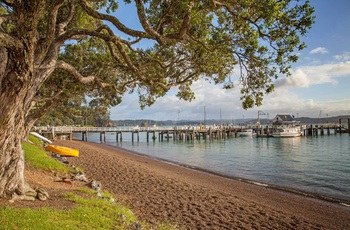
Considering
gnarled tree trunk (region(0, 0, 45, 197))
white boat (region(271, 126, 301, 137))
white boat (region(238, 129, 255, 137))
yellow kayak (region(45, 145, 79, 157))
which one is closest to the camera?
gnarled tree trunk (region(0, 0, 45, 197))

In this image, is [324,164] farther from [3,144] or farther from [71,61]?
[3,144]

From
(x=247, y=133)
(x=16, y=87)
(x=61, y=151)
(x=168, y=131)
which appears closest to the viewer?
(x=16, y=87)

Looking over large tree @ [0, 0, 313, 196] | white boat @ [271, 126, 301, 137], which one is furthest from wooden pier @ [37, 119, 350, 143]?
large tree @ [0, 0, 313, 196]

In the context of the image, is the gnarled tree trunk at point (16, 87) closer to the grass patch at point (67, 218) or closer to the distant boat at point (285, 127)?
the grass patch at point (67, 218)

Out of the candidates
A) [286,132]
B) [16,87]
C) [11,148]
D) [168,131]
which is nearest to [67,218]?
[11,148]

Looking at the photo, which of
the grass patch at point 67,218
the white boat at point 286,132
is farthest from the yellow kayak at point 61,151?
the white boat at point 286,132

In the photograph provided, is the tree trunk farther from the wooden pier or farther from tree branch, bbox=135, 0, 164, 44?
the wooden pier

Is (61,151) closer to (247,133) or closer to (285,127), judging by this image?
(285,127)

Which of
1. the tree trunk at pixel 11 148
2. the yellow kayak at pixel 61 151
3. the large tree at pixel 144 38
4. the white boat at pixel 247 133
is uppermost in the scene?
the large tree at pixel 144 38

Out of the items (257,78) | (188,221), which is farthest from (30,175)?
(257,78)

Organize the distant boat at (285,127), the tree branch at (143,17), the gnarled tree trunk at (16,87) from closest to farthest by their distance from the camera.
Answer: the gnarled tree trunk at (16,87) < the tree branch at (143,17) < the distant boat at (285,127)

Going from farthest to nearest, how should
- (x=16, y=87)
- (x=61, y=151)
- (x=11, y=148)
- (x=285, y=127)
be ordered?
(x=285, y=127) < (x=61, y=151) < (x=11, y=148) < (x=16, y=87)

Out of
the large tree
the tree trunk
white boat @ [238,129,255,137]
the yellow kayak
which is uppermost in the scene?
the large tree

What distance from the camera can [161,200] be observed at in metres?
11.1
